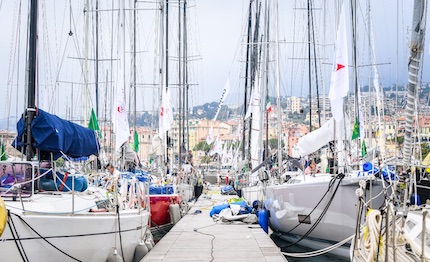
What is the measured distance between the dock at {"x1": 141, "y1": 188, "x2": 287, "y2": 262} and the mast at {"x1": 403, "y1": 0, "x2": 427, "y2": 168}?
4.49 metres

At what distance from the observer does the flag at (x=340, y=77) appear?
12.0m

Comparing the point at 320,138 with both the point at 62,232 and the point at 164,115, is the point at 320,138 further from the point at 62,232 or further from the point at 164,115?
the point at 62,232

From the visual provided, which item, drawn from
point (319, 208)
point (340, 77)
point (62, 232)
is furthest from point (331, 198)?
point (62, 232)

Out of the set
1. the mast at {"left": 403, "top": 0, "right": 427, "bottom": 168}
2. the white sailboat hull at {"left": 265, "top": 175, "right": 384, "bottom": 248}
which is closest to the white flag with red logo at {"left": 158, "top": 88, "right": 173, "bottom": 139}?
the white sailboat hull at {"left": 265, "top": 175, "right": 384, "bottom": 248}

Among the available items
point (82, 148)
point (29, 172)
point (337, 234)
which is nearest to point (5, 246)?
point (29, 172)

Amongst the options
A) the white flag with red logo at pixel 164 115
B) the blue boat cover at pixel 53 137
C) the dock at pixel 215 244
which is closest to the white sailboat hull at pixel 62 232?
the blue boat cover at pixel 53 137

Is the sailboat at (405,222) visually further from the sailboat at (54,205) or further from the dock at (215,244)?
the sailboat at (54,205)

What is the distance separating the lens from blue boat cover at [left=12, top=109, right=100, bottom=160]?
10.2m

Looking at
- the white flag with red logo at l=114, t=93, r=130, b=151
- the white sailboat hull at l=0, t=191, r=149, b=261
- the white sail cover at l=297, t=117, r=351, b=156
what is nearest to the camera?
the white sailboat hull at l=0, t=191, r=149, b=261

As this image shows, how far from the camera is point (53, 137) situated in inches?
407

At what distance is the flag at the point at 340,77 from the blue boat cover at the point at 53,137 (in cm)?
528

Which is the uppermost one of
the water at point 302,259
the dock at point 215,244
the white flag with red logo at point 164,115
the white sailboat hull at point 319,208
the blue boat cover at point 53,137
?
the white flag with red logo at point 164,115

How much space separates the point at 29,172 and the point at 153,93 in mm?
18742

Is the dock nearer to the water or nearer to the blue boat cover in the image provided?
the water
